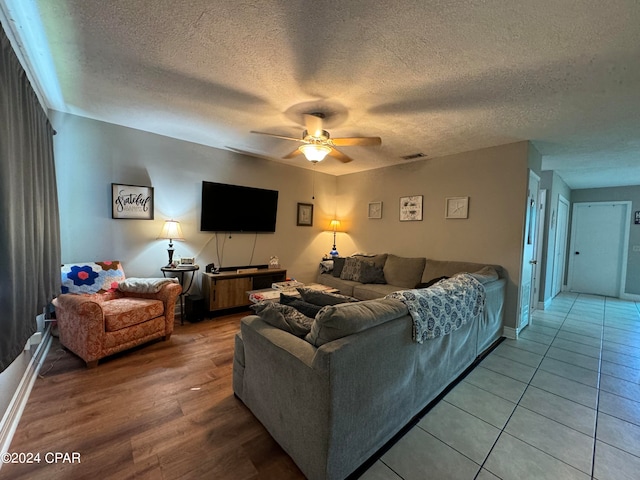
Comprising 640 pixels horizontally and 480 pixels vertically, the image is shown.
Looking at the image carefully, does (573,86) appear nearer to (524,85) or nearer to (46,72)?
(524,85)

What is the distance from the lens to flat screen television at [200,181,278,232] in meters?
4.02

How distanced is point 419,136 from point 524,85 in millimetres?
1260

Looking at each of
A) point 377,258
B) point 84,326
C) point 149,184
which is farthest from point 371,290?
point 149,184

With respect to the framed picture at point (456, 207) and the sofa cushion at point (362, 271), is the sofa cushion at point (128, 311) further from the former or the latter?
the framed picture at point (456, 207)

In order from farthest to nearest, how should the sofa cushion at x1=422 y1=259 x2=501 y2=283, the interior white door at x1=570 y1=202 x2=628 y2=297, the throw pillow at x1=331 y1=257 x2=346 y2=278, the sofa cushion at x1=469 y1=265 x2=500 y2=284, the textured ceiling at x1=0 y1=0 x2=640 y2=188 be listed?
the interior white door at x1=570 y1=202 x2=628 y2=297, the throw pillow at x1=331 y1=257 x2=346 y2=278, the sofa cushion at x1=422 y1=259 x2=501 y2=283, the sofa cushion at x1=469 y1=265 x2=500 y2=284, the textured ceiling at x1=0 y1=0 x2=640 y2=188

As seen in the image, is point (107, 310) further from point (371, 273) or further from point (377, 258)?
point (377, 258)

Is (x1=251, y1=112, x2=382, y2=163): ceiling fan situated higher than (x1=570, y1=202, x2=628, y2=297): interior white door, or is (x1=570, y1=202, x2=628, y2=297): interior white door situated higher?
(x1=251, y1=112, x2=382, y2=163): ceiling fan

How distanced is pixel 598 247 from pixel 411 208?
4.85 metres

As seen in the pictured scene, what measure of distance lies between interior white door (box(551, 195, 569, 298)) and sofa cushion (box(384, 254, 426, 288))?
319 centimetres

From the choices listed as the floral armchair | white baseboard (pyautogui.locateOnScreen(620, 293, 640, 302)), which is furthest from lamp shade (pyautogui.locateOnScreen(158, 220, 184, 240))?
white baseboard (pyautogui.locateOnScreen(620, 293, 640, 302))

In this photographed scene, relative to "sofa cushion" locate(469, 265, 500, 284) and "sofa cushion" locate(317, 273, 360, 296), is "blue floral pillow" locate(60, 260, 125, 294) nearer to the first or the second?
"sofa cushion" locate(317, 273, 360, 296)

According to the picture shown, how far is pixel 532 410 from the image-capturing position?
2033mm

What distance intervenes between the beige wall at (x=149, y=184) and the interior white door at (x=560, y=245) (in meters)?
5.16

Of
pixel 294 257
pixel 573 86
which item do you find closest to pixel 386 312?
pixel 573 86
